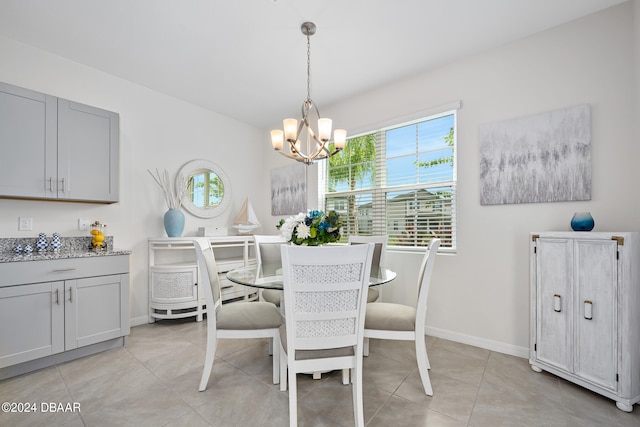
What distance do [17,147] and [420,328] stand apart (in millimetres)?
3390

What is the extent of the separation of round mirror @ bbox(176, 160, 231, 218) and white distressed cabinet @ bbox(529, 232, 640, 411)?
3.64 metres

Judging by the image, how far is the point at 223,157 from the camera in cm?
409

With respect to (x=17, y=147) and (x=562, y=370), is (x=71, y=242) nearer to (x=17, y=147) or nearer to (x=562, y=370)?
(x=17, y=147)

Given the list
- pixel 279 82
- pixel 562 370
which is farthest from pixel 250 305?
pixel 279 82

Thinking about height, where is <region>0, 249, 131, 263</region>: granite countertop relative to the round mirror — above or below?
below

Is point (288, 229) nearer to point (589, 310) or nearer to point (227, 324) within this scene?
point (227, 324)

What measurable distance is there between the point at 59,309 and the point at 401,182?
3.36 meters

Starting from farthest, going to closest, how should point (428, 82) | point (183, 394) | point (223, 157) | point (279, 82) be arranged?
point (223, 157)
point (279, 82)
point (428, 82)
point (183, 394)

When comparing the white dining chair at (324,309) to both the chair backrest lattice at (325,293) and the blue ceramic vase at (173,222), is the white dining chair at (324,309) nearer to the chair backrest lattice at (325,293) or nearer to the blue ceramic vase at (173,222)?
the chair backrest lattice at (325,293)

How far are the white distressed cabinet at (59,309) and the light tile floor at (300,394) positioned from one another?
148 millimetres

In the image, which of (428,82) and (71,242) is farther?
(428,82)

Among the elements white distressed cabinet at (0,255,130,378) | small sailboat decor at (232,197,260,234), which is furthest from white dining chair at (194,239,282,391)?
small sailboat decor at (232,197,260,234)

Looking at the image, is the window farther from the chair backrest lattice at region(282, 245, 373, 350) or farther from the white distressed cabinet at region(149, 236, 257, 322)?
the white distressed cabinet at region(149, 236, 257, 322)

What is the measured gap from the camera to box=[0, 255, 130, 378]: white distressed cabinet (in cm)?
199
